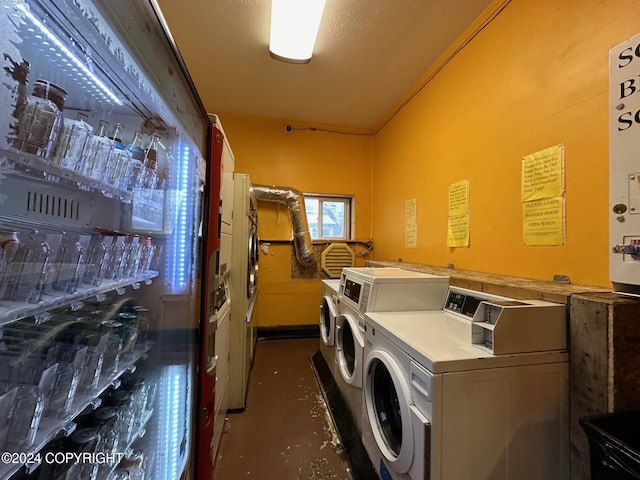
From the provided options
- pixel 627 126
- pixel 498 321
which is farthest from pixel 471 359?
pixel 627 126

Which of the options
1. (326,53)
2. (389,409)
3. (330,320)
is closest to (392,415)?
(389,409)

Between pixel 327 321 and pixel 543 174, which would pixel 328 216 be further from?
pixel 543 174

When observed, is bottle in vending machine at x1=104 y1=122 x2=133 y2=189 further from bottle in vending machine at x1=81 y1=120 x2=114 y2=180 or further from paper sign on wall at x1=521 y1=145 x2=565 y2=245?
paper sign on wall at x1=521 y1=145 x2=565 y2=245

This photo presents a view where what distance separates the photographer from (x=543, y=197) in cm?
138

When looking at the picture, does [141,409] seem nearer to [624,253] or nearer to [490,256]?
[624,253]

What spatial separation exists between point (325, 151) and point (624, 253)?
305 centimetres

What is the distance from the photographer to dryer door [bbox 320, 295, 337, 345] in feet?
7.02

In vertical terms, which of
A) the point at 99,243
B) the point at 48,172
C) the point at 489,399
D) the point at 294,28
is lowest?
the point at 489,399

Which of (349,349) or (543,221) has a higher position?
(543,221)

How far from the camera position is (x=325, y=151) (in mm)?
3488

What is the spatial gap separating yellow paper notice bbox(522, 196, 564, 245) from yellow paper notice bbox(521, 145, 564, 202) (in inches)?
1.5

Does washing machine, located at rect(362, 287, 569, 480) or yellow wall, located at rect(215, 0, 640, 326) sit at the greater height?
yellow wall, located at rect(215, 0, 640, 326)

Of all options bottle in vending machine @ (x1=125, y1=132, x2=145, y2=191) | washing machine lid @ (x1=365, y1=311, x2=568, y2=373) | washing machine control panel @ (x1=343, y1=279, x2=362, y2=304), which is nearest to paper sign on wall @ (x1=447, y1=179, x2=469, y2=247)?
washing machine lid @ (x1=365, y1=311, x2=568, y2=373)

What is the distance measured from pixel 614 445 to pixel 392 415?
0.78 m
